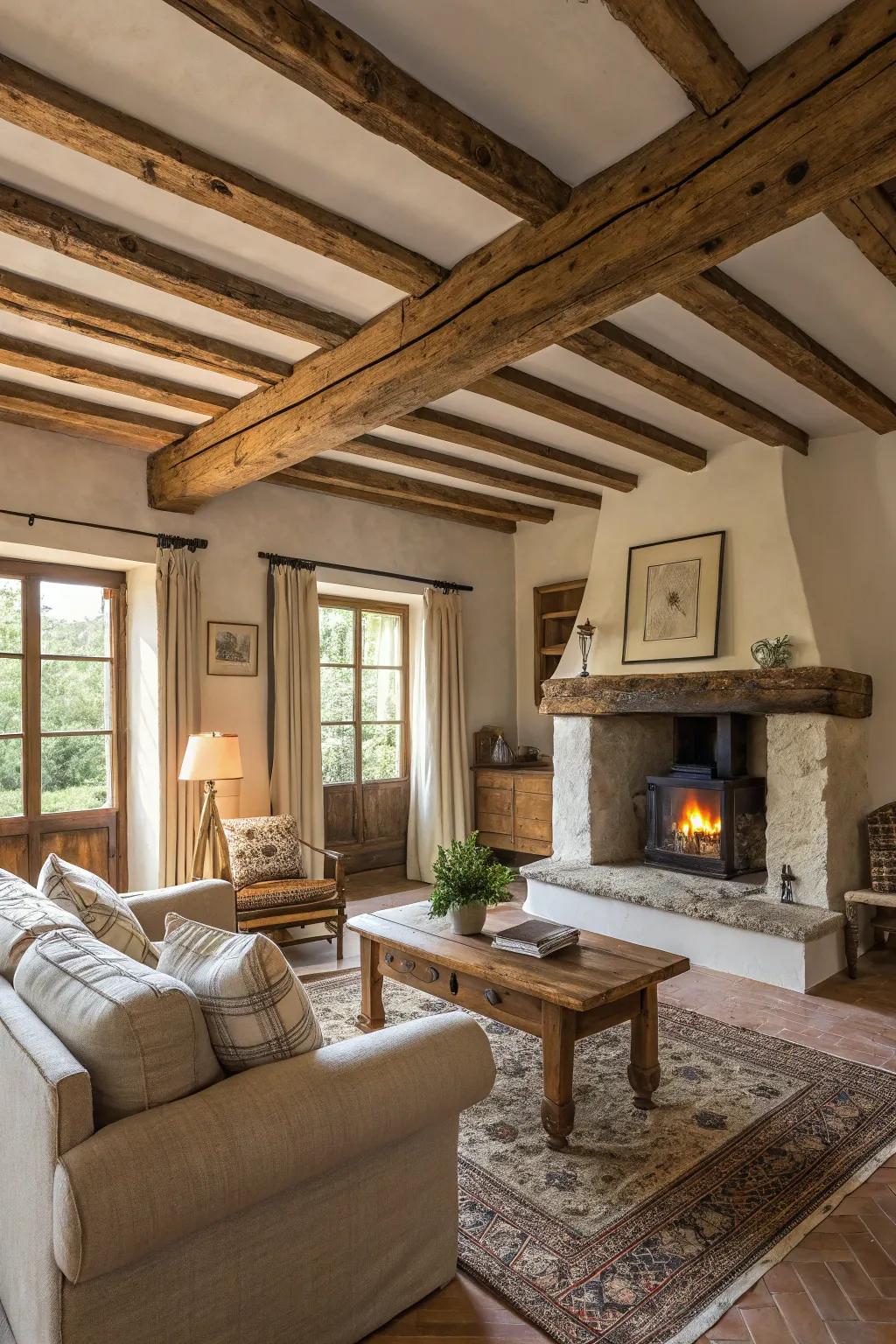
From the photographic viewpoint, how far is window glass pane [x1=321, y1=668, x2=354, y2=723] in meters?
6.21

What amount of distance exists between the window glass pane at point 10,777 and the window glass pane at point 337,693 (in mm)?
2141

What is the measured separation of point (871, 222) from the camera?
2.57 m

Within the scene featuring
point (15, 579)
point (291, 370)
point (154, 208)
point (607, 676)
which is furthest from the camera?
point (607, 676)

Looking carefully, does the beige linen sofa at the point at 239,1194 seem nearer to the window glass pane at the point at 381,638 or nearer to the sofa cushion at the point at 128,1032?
the sofa cushion at the point at 128,1032

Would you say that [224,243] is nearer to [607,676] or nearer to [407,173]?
[407,173]

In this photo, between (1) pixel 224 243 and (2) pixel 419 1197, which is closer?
(2) pixel 419 1197

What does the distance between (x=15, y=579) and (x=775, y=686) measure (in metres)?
4.18

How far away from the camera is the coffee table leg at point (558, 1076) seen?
8.48 feet

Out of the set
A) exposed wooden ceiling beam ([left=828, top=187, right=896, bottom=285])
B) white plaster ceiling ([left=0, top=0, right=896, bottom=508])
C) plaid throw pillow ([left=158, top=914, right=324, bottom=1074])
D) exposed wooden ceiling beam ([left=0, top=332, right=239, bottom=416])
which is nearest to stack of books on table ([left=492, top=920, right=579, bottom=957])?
plaid throw pillow ([left=158, top=914, right=324, bottom=1074])

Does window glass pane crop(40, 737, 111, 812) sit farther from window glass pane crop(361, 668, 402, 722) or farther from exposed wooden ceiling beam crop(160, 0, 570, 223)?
exposed wooden ceiling beam crop(160, 0, 570, 223)

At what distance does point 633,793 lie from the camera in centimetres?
549

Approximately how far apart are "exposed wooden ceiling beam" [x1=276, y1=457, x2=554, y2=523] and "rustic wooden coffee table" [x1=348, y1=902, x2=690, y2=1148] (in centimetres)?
291

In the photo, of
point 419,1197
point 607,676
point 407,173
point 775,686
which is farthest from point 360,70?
point 607,676

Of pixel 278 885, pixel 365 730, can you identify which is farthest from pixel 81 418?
pixel 365 730
